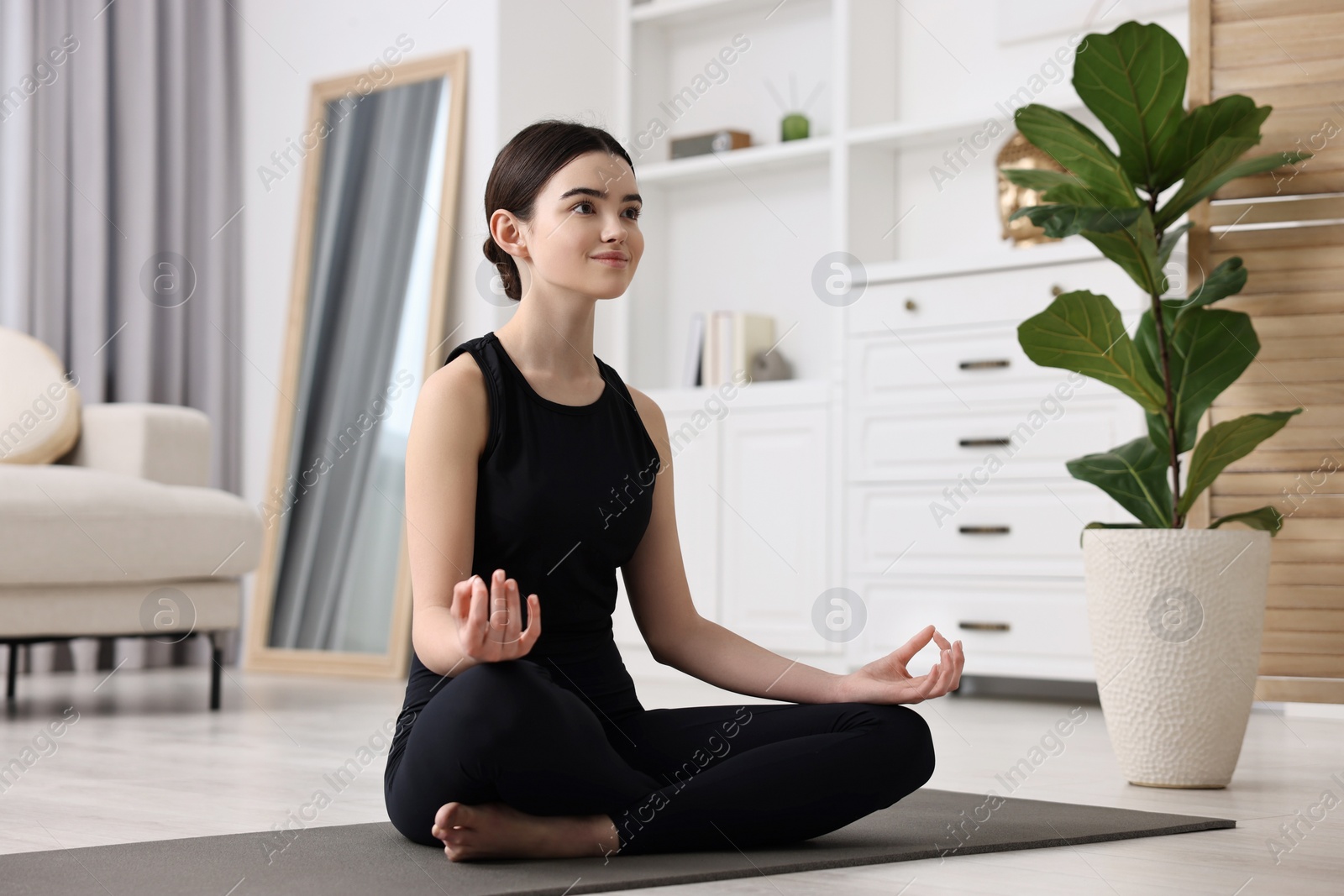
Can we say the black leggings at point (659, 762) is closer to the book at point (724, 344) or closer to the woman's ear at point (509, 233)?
the woman's ear at point (509, 233)

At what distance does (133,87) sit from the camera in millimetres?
4926

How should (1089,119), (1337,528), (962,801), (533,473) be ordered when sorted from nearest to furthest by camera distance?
(533,473) < (962,801) < (1337,528) < (1089,119)

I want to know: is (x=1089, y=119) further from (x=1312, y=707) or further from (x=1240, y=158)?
(x=1312, y=707)

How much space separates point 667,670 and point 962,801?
8.31 ft

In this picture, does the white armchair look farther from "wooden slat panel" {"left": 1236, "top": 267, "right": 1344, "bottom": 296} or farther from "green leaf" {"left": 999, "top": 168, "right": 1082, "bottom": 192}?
"wooden slat panel" {"left": 1236, "top": 267, "right": 1344, "bottom": 296}

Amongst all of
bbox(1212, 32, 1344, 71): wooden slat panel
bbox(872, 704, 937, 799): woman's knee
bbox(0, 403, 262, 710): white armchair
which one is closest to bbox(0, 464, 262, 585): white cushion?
bbox(0, 403, 262, 710): white armchair

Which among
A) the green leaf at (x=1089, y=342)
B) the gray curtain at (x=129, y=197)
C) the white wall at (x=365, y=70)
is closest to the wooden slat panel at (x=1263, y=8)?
the green leaf at (x=1089, y=342)

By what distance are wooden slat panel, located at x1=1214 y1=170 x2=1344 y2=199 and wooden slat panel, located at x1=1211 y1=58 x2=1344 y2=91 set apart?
6.5 inches

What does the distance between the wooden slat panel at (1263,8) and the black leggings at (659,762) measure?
1.91 m

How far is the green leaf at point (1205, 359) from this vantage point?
8.19ft

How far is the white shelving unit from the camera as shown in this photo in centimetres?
361

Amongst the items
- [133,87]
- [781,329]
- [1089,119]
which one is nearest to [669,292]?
[781,329]

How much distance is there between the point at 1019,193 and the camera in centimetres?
379

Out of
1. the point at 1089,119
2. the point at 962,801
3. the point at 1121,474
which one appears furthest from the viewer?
the point at 1089,119
